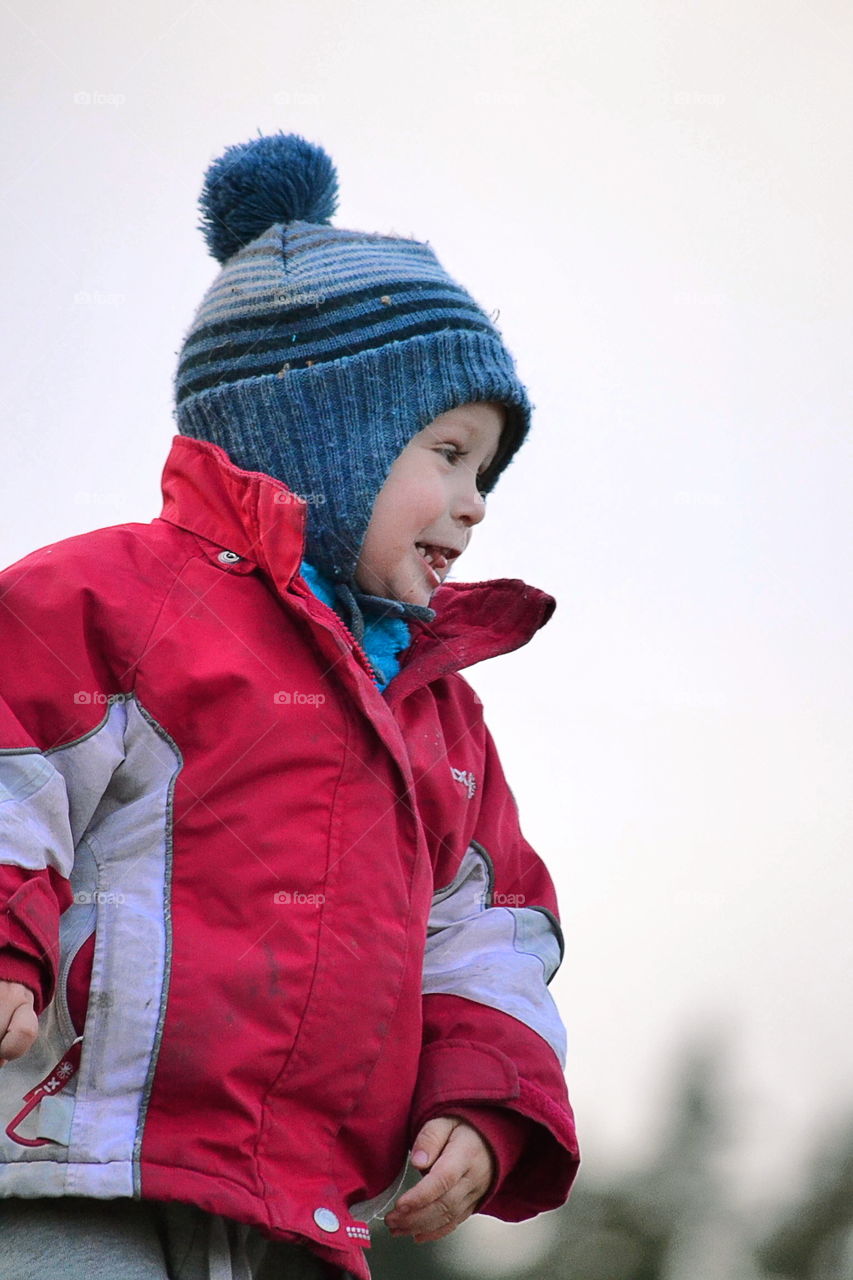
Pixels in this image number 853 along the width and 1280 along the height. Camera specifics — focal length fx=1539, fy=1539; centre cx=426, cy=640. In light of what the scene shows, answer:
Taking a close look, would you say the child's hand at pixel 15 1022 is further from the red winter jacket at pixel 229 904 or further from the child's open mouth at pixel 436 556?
the child's open mouth at pixel 436 556

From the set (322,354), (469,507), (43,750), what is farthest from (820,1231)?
(43,750)

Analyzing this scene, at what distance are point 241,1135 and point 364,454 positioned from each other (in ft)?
3.00

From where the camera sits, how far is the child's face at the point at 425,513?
2092 mm

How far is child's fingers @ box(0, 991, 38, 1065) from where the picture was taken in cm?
146

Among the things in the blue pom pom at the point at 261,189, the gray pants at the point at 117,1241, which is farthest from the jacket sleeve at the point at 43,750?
the blue pom pom at the point at 261,189

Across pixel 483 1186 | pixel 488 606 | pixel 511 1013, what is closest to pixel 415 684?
pixel 488 606

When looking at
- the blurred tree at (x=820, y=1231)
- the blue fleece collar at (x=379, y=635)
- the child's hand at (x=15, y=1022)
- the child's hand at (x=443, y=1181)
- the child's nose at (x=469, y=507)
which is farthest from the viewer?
the blurred tree at (x=820, y=1231)

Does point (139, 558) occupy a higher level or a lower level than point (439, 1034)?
higher

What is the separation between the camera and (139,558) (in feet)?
5.89

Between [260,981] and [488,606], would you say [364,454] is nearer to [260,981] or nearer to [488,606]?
[488,606]

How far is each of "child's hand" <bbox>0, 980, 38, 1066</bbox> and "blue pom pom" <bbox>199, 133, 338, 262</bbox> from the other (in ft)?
4.15

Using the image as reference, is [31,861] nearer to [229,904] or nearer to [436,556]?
[229,904]

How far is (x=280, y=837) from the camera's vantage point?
1.70 m

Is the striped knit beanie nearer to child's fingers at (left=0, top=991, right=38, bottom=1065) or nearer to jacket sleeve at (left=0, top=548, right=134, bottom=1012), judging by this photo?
jacket sleeve at (left=0, top=548, right=134, bottom=1012)
